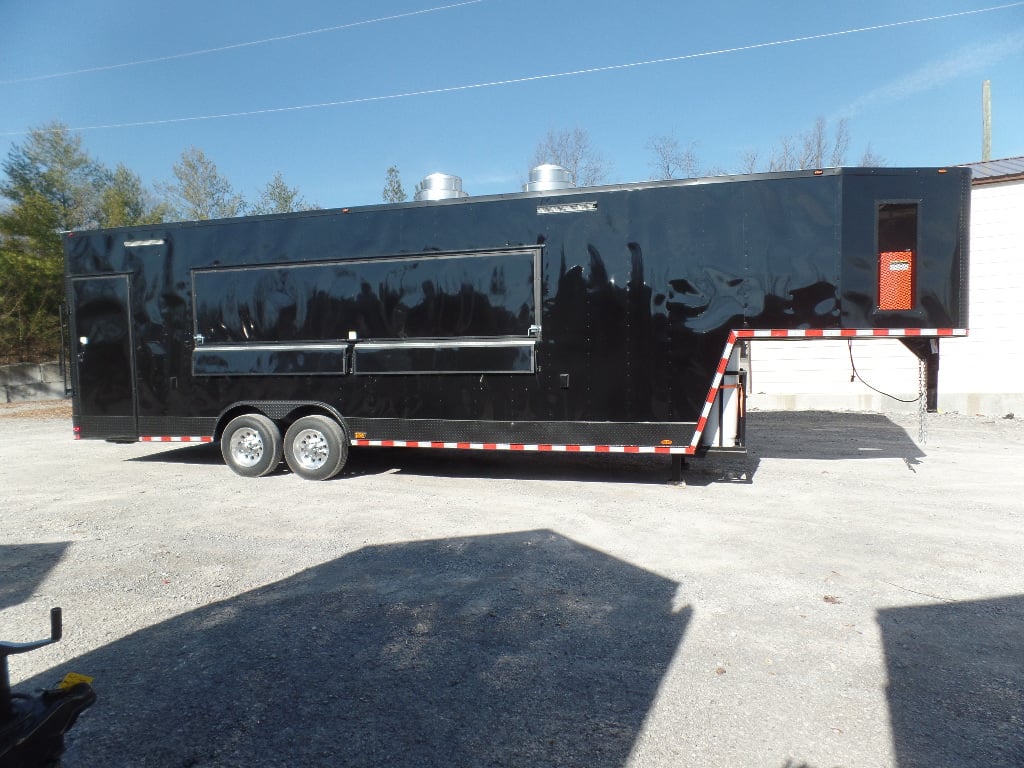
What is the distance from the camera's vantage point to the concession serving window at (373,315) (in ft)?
24.1

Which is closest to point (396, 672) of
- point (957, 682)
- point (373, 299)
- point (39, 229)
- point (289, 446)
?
point (957, 682)

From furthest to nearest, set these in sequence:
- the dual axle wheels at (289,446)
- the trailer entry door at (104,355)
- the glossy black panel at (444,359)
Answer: the trailer entry door at (104,355) → the dual axle wheels at (289,446) → the glossy black panel at (444,359)

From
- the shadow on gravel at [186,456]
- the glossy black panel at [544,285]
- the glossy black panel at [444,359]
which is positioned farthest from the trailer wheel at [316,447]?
the shadow on gravel at [186,456]

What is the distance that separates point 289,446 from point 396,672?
5.27 m

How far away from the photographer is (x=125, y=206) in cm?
2408

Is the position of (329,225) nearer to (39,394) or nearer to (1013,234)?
(1013,234)

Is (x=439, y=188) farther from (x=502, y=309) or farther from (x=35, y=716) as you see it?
(x=35, y=716)

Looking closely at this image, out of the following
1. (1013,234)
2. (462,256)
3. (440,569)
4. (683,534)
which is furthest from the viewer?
(1013,234)

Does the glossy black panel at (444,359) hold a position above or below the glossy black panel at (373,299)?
below

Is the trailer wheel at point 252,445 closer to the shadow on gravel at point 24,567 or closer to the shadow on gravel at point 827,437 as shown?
the shadow on gravel at point 24,567

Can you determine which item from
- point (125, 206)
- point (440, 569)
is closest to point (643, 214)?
point (440, 569)

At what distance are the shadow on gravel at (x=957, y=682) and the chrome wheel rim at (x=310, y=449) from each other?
596 cm

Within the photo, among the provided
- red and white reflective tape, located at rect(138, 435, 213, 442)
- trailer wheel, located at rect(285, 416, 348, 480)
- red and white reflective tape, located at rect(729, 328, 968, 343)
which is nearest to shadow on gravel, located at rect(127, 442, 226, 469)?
red and white reflective tape, located at rect(138, 435, 213, 442)

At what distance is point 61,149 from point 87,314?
19.5 metres
